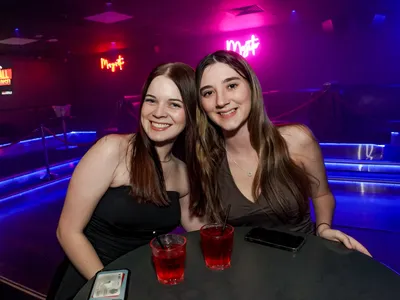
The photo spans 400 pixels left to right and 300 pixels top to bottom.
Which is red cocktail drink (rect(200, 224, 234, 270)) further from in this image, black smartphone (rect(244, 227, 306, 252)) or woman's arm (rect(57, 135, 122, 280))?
woman's arm (rect(57, 135, 122, 280))

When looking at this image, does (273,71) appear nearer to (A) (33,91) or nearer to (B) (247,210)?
(B) (247,210)

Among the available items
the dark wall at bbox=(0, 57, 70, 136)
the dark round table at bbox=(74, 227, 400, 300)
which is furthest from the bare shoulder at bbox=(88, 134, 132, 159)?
the dark wall at bbox=(0, 57, 70, 136)

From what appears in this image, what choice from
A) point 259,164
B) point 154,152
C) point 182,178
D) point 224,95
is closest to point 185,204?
point 182,178

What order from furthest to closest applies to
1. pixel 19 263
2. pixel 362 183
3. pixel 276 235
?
1. pixel 362 183
2. pixel 19 263
3. pixel 276 235

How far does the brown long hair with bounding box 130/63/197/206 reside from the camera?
1715 mm

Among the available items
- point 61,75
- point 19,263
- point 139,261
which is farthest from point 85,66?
point 139,261

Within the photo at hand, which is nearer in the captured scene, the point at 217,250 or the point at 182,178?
the point at 217,250

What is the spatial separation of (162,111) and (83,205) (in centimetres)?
62

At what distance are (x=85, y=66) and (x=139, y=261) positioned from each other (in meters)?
12.8

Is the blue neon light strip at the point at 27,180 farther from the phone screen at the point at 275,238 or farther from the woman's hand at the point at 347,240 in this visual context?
the woman's hand at the point at 347,240

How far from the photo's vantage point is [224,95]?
1740mm

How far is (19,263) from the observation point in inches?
124

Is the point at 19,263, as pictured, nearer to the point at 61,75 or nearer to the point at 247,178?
the point at 247,178

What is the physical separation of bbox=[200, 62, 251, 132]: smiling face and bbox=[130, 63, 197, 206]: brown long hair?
9 cm
